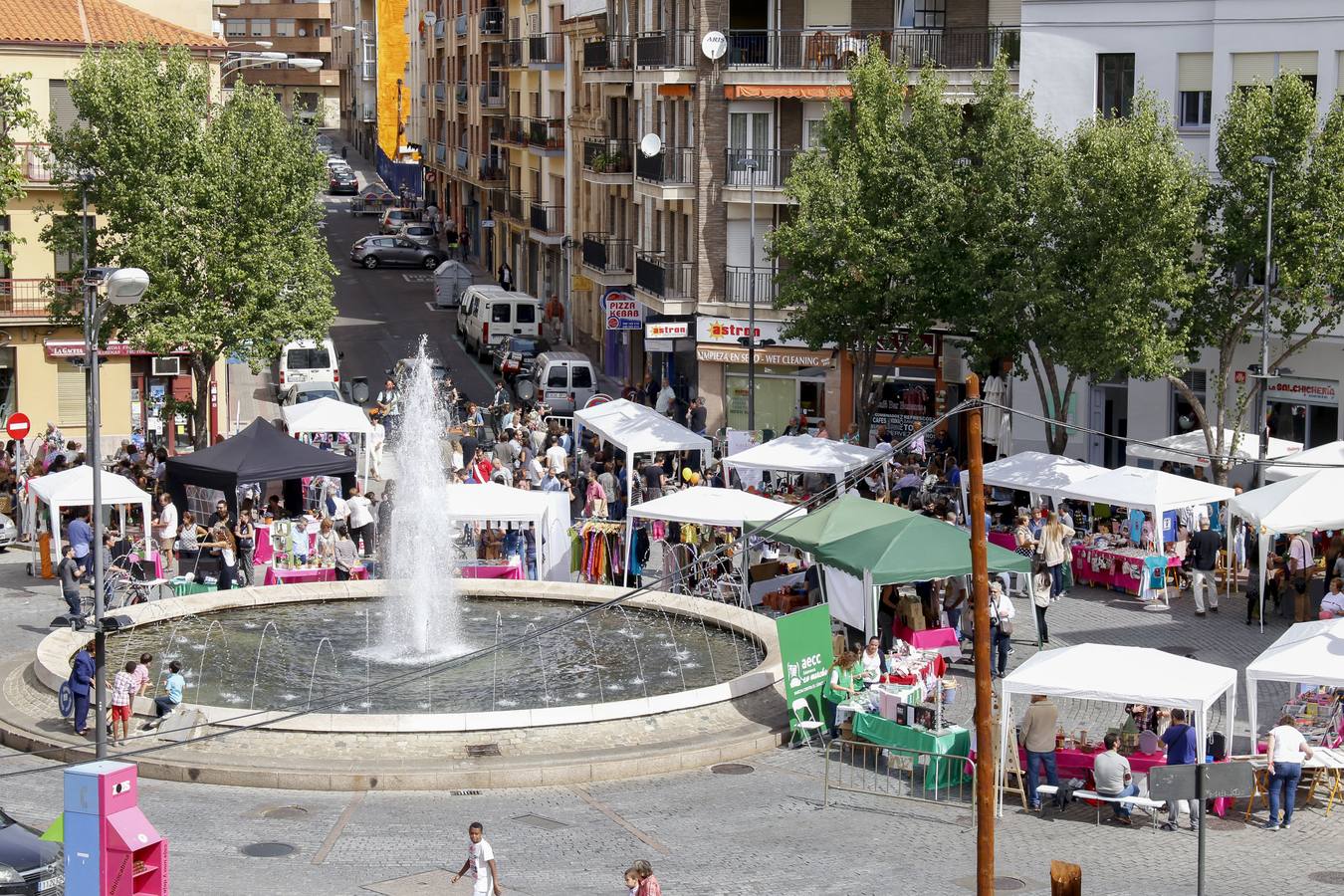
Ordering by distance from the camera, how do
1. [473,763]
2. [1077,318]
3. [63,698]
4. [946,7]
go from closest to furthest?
[473,763] < [63,698] < [1077,318] < [946,7]

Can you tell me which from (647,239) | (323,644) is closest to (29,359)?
(647,239)

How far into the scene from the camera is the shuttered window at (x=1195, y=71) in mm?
41031

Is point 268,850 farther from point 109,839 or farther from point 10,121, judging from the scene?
point 10,121

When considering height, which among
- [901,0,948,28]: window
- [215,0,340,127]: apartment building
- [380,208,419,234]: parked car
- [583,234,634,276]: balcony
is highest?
[215,0,340,127]: apartment building

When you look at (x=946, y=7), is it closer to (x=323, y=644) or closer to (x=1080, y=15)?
(x=1080, y=15)

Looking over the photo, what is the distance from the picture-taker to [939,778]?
21953 millimetres

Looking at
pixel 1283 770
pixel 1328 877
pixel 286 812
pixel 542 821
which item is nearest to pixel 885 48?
pixel 1283 770

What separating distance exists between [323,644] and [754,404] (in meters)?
24.3

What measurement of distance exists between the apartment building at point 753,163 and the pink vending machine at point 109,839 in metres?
31.7

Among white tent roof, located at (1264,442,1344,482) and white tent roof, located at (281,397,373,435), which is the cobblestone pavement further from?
white tent roof, located at (281,397,373,435)

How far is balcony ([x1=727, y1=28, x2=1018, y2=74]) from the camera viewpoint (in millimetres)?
48312

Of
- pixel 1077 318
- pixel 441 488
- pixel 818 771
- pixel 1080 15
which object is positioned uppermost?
pixel 1080 15

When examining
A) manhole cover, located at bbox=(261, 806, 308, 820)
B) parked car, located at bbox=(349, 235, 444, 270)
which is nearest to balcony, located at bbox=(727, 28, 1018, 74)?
manhole cover, located at bbox=(261, 806, 308, 820)

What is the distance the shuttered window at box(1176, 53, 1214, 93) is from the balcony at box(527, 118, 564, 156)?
107 ft
